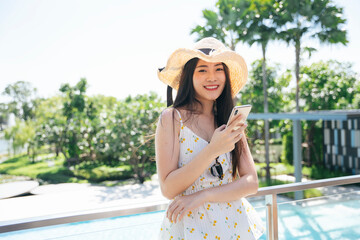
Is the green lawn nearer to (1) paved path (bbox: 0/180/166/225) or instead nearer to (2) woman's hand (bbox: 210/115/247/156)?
(1) paved path (bbox: 0/180/166/225)

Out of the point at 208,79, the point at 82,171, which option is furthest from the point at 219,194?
the point at 82,171

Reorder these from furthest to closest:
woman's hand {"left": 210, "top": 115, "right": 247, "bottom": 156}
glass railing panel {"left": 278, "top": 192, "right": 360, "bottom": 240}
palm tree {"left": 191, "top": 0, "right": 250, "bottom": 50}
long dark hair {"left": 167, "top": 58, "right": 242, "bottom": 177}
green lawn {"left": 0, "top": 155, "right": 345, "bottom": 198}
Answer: green lawn {"left": 0, "top": 155, "right": 345, "bottom": 198}
palm tree {"left": 191, "top": 0, "right": 250, "bottom": 50}
glass railing panel {"left": 278, "top": 192, "right": 360, "bottom": 240}
long dark hair {"left": 167, "top": 58, "right": 242, "bottom": 177}
woman's hand {"left": 210, "top": 115, "right": 247, "bottom": 156}

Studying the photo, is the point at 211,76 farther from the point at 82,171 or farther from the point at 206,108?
the point at 82,171

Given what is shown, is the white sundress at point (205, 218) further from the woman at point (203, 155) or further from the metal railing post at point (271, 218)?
the metal railing post at point (271, 218)

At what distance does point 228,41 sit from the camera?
38.5 feet

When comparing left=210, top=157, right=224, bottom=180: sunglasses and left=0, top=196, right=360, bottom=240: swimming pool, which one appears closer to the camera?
left=210, top=157, right=224, bottom=180: sunglasses

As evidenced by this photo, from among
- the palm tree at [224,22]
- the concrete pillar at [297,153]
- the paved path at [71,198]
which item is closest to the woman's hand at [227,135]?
the concrete pillar at [297,153]

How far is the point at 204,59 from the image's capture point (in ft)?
3.46

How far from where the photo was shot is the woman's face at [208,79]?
3.61 feet

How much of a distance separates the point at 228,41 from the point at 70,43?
1742cm

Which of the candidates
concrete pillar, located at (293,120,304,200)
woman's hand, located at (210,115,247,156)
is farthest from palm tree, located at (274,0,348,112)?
woman's hand, located at (210,115,247,156)

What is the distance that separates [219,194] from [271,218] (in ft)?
2.18

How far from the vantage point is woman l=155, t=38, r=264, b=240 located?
948 millimetres

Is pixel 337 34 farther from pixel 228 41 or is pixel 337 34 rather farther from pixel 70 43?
pixel 70 43
